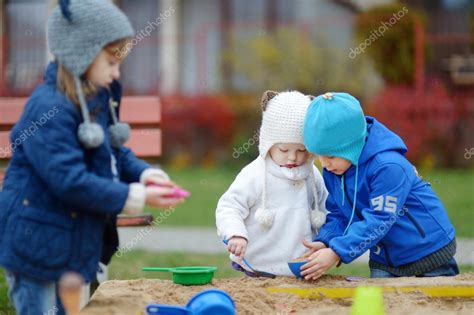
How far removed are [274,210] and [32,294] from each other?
1.25m

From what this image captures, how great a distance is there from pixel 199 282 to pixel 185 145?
11.7 metres

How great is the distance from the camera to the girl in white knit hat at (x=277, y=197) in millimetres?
4246

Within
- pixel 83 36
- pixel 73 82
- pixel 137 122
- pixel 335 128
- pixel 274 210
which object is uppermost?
pixel 83 36

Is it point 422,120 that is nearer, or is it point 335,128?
point 335,128

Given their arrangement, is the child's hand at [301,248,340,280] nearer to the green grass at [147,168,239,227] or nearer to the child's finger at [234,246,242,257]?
the child's finger at [234,246,242,257]

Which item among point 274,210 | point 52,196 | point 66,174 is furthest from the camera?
point 274,210

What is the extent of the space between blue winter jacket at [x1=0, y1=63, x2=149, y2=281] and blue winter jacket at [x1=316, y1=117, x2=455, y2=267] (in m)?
1.12

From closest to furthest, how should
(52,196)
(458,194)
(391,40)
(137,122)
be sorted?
(52,196) < (137,122) < (458,194) < (391,40)

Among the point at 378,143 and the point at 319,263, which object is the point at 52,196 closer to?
the point at 319,263

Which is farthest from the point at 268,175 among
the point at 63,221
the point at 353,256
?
the point at 63,221

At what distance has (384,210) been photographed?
13.2 feet

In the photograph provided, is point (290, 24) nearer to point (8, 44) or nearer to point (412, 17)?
point (412, 17)

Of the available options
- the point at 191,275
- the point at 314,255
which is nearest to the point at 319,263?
the point at 314,255

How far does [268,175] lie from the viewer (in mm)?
4312
